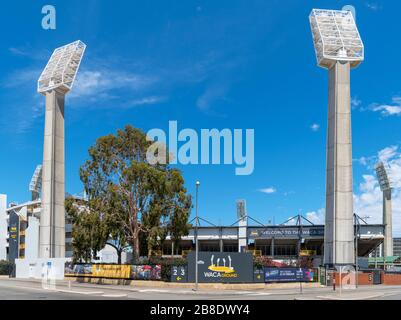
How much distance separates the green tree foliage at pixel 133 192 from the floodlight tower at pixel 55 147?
8817 millimetres

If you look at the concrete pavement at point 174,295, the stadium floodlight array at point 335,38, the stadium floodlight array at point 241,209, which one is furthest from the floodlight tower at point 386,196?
the concrete pavement at point 174,295

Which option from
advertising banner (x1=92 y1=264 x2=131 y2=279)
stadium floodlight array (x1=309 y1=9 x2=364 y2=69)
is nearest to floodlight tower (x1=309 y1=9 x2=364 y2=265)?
stadium floodlight array (x1=309 y1=9 x2=364 y2=69)

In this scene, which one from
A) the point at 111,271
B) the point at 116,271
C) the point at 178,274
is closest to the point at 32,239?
the point at 111,271

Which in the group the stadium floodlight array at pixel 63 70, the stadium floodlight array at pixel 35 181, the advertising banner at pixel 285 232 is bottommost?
the advertising banner at pixel 285 232

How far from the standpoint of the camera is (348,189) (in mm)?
68188

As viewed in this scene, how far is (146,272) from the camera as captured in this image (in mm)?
52938

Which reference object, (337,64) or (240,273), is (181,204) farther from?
(337,64)

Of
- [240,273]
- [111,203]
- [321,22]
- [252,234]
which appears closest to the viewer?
[240,273]

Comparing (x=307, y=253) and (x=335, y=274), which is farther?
(x=307, y=253)

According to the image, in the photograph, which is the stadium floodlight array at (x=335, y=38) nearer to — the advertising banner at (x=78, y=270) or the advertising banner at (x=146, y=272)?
the advertising banner at (x=146, y=272)

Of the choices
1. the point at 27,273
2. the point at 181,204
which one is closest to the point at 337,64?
the point at 181,204

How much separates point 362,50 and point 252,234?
144ft

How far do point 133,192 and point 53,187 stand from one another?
51.7 ft

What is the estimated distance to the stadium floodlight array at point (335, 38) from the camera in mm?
71450
